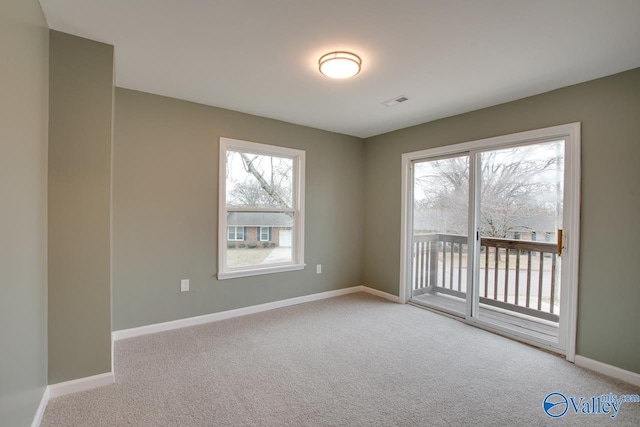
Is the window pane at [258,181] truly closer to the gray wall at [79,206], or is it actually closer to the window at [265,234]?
the window at [265,234]

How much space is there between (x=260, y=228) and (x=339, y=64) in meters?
2.23

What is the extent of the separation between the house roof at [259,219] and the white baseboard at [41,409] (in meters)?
Result: 2.04

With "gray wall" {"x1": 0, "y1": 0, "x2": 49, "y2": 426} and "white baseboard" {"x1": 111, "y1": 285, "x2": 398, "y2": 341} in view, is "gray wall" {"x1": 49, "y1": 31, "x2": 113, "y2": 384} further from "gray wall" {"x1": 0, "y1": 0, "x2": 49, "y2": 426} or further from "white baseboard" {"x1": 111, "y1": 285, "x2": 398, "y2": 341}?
"white baseboard" {"x1": 111, "y1": 285, "x2": 398, "y2": 341}

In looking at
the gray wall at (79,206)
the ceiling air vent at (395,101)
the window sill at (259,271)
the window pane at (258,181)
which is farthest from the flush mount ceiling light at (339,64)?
the window sill at (259,271)

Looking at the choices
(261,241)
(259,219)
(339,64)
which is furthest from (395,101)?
(261,241)

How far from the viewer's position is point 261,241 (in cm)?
380

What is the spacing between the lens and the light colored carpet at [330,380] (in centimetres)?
186

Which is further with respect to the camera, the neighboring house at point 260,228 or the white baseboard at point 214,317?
the neighboring house at point 260,228

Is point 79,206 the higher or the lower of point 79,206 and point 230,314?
the higher

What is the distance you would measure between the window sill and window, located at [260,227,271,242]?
1.21 ft

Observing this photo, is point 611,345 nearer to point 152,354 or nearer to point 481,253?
point 481,253

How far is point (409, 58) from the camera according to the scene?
7.37 feet

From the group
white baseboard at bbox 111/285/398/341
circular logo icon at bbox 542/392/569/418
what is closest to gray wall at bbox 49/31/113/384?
white baseboard at bbox 111/285/398/341

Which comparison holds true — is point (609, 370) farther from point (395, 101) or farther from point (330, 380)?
point (395, 101)
